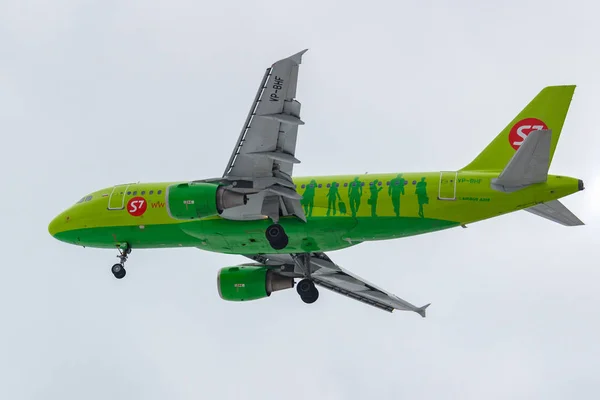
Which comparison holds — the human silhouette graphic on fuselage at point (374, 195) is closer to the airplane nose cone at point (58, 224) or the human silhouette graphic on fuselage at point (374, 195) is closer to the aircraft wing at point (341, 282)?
the aircraft wing at point (341, 282)

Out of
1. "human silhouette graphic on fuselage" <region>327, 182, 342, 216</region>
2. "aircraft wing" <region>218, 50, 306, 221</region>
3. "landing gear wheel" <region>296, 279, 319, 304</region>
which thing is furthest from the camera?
"landing gear wheel" <region>296, 279, 319, 304</region>

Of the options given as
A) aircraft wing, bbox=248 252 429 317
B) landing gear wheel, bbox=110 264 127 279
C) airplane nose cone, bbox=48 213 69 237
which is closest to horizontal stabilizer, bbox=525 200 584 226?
aircraft wing, bbox=248 252 429 317

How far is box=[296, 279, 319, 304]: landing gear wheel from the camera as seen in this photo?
43219 mm

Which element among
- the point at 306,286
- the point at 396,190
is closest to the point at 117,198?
the point at 306,286

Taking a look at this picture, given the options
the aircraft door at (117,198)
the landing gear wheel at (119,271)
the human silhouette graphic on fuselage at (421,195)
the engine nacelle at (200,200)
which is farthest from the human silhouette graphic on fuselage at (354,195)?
the landing gear wheel at (119,271)

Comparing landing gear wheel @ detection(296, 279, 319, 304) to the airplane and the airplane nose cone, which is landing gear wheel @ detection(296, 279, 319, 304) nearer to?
the airplane

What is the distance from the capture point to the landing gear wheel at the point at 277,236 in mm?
39500

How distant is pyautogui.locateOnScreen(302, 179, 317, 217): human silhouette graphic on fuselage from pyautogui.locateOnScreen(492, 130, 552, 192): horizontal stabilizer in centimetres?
683

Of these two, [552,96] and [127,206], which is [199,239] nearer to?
[127,206]

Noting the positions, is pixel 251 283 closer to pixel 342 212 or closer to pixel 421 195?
pixel 342 212

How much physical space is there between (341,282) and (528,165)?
12331 millimetres

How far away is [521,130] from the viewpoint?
40.1 m

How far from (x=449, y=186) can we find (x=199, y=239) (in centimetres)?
980

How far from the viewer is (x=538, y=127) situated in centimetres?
3969
